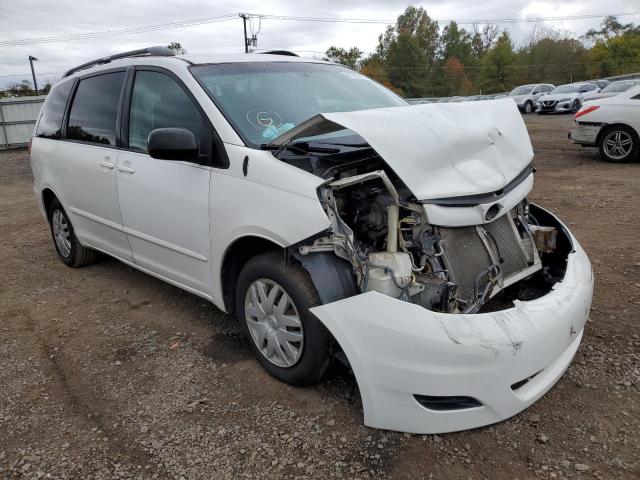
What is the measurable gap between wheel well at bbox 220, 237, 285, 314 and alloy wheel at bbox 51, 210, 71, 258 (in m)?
2.52

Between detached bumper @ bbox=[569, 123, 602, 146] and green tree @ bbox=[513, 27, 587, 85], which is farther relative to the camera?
green tree @ bbox=[513, 27, 587, 85]

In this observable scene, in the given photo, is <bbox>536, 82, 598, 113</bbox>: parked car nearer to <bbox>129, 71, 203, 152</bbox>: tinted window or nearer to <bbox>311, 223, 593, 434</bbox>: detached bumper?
<bbox>129, 71, 203, 152</bbox>: tinted window

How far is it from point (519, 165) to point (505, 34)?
79.4 meters

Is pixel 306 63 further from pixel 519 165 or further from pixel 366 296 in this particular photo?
pixel 366 296

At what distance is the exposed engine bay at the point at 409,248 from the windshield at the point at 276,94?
0.68 metres

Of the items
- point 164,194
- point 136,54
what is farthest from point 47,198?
point 164,194

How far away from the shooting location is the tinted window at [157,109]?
10.3 feet

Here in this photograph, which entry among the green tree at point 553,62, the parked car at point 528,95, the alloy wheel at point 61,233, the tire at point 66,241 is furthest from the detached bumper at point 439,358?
the green tree at point 553,62

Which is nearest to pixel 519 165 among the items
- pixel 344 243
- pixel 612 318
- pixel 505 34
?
pixel 344 243

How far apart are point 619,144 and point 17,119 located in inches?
729

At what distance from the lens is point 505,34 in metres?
72.5

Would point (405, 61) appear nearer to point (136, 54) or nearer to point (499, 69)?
point (499, 69)

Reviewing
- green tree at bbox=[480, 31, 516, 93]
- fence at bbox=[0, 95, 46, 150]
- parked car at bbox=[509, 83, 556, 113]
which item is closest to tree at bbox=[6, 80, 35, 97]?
fence at bbox=[0, 95, 46, 150]

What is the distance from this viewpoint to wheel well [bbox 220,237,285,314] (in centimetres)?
280
